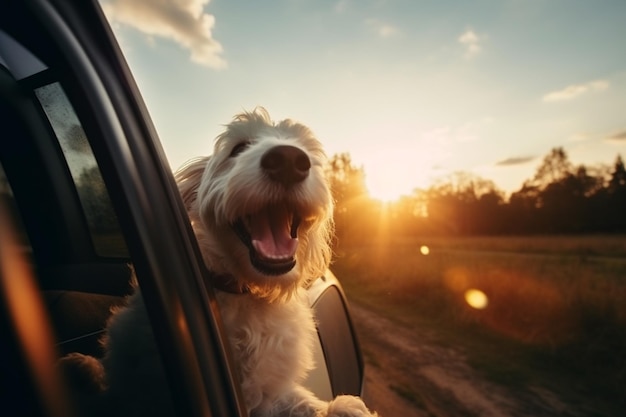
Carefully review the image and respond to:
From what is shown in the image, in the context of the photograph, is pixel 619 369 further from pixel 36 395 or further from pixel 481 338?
pixel 36 395

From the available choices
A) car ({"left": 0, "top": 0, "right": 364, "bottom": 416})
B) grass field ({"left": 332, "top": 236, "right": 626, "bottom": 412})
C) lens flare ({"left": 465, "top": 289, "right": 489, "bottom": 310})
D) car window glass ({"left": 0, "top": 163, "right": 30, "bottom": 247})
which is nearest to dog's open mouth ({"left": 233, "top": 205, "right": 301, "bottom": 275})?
car ({"left": 0, "top": 0, "right": 364, "bottom": 416})

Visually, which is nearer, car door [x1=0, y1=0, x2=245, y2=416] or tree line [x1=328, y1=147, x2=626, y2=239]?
car door [x1=0, y1=0, x2=245, y2=416]

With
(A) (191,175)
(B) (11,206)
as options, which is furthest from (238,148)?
(B) (11,206)

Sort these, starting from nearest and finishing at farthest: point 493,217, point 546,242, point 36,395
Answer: point 36,395
point 546,242
point 493,217

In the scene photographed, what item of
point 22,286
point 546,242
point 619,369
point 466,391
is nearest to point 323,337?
point 22,286

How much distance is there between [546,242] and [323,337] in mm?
24406

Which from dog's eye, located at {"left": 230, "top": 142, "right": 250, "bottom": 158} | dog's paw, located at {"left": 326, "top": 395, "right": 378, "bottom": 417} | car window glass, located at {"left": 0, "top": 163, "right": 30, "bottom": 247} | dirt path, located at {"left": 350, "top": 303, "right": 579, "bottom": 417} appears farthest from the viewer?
dirt path, located at {"left": 350, "top": 303, "right": 579, "bottom": 417}

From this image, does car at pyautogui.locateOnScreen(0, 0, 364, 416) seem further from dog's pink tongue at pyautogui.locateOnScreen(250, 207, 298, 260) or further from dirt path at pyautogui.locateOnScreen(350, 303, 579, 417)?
dirt path at pyautogui.locateOnScreen(350, 303, 579, 417)

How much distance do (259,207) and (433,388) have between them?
661 cm

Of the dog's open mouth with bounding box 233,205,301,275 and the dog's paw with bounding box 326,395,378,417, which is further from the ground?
the dog's open mouth with bounding box 233,205,301,275

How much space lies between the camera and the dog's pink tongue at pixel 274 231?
8.41 feet

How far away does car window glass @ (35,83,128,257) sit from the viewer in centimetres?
126

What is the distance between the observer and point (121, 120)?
4.37ft

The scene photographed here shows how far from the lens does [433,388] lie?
26.2 feet
